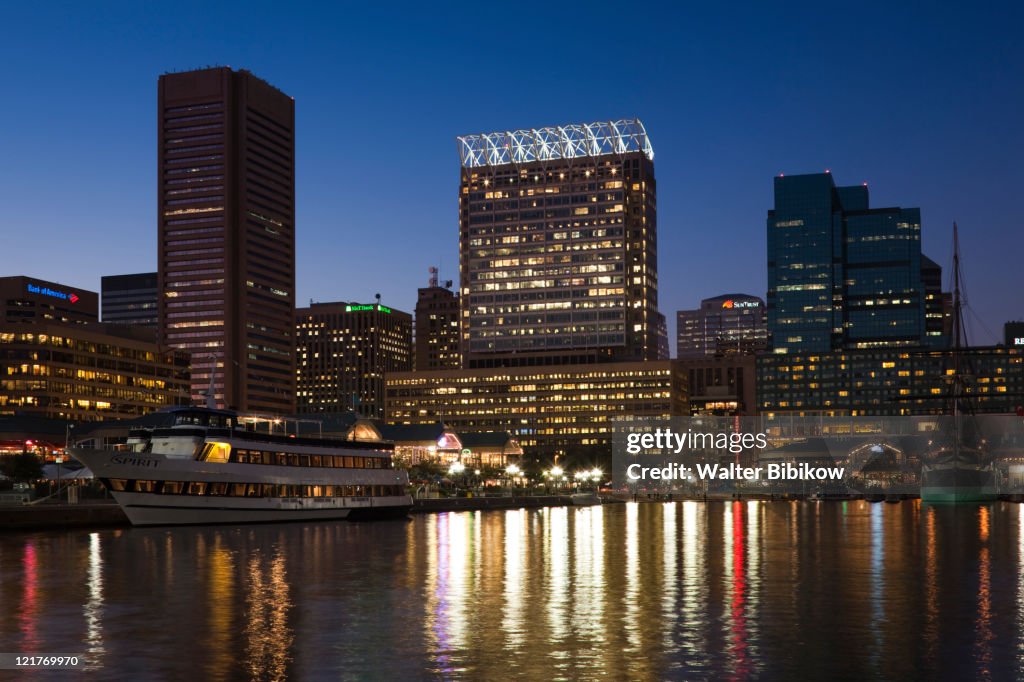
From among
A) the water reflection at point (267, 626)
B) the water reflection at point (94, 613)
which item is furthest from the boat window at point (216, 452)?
the water reflection at point (267, 626)

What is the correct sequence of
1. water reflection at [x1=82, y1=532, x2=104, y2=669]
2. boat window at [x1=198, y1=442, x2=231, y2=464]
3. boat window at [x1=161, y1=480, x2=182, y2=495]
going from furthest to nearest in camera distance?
boat window at [x1=198, y1=442, x2=231, y2=464] → boat window at [x1=161, y1=480, x2=182, y2=495] → water reflection at [x1=82, y1=532, x2=104, y2=669]

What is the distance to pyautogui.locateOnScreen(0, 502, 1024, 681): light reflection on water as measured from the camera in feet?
103

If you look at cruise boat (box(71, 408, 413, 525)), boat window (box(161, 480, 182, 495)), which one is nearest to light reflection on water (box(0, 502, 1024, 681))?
cruise boat (box(71, 408, 413, 525))

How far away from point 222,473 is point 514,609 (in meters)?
68.2

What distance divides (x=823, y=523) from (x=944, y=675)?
3842 inches

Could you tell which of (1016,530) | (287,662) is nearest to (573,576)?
(287,662)

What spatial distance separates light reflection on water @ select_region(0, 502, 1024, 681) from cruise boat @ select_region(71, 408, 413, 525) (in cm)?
1773

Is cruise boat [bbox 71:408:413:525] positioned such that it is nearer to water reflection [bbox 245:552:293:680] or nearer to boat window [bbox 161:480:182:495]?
boat window [bbox 161:480:182:495]

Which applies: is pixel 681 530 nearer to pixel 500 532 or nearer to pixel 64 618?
pixel 500 532

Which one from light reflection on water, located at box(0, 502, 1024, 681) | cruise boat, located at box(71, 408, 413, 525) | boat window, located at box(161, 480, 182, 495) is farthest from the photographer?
boat window, located at box(161, 480, 182, 495)

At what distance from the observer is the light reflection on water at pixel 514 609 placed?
31375 millimetres

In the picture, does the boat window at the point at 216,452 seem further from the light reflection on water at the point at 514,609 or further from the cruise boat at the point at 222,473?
the light reflection on water at the point at 514,609

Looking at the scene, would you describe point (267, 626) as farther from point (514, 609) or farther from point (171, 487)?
point (171, 487)

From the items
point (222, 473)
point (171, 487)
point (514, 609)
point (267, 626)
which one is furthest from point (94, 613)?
point (222, 473)
